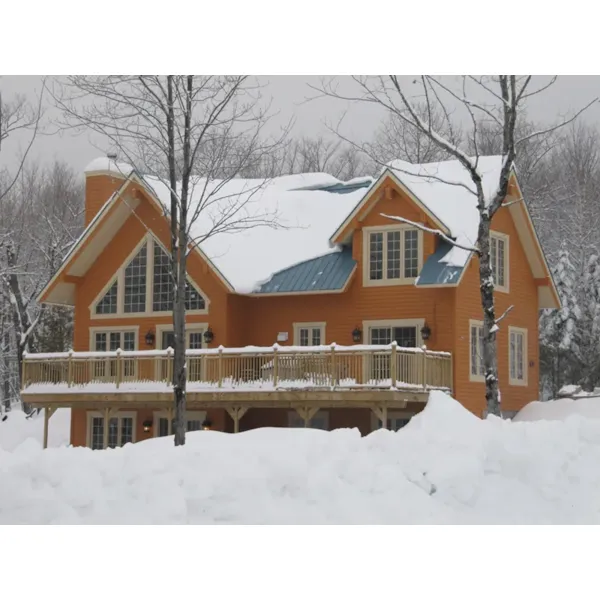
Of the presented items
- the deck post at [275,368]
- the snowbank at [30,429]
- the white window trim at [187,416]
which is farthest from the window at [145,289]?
the snowbank at [30,429]

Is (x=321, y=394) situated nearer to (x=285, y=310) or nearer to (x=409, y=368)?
(x=409, y=368)

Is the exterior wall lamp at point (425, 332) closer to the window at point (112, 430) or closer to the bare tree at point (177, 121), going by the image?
the bare tree at point (177, 121)

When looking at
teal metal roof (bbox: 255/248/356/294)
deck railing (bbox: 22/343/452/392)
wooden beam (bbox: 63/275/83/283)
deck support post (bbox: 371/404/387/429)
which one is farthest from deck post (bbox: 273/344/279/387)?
wooden beam (bbox: 63/275/83/283)

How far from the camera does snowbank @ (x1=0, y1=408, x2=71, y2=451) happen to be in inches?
1097

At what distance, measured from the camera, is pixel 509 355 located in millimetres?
23969

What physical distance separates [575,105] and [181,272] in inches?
268

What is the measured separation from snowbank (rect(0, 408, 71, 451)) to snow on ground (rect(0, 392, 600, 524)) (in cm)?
1478

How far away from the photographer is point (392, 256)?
886 inches

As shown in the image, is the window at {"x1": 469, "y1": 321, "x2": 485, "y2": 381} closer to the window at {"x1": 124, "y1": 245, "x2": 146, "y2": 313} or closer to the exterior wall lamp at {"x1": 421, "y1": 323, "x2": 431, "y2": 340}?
the exterior wall lamp at {"x1": 421, "y1": 323, "x2": 431, "y2": 340}

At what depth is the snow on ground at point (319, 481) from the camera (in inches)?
459

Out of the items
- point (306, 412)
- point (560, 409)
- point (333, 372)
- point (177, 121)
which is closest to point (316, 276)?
point (333, 372)

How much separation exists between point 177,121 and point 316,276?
266 inches
